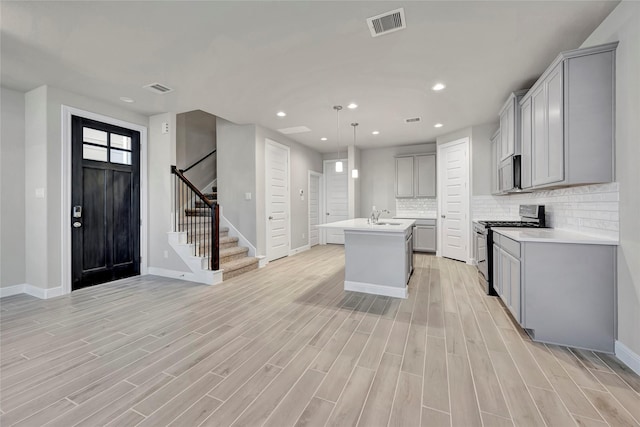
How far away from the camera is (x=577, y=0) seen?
6.93 feet

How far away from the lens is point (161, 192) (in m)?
4.62

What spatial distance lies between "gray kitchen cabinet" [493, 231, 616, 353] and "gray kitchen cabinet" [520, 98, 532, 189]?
1.15m

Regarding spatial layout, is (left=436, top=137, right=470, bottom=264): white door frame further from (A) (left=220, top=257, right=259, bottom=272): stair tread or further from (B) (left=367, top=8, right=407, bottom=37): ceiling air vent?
(A) (left=220, top=257, right=259, bottom=272): stair tread

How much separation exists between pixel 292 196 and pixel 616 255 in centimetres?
542

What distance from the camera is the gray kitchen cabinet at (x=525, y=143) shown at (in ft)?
10.4

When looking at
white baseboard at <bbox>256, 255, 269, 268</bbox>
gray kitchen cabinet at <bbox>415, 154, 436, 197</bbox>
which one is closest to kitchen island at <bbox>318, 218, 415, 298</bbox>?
white baseboard at <bbox>256, 255, 269, 268</bbox>

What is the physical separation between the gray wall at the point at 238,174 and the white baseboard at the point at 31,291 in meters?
2.70

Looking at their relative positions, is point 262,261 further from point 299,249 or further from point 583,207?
point 583,207

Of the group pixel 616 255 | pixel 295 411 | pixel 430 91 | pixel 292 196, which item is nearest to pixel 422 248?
pixel 292 196

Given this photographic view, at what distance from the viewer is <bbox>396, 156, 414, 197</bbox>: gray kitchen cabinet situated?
6816 mm

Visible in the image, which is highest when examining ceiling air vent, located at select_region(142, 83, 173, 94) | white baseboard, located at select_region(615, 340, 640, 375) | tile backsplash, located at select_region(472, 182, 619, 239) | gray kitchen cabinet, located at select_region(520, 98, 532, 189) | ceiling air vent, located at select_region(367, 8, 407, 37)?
ceiling air vent, located at select_region(142, 83, 173, 94)

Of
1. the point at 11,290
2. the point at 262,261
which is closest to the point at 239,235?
the point at 262,261

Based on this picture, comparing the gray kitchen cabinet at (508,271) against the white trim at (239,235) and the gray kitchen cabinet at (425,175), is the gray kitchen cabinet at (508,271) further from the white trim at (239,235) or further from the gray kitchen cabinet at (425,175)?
the white trim at (239,235)

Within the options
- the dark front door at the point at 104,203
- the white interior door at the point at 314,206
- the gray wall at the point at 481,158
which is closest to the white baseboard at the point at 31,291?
the dark front door at the point at 104,203
